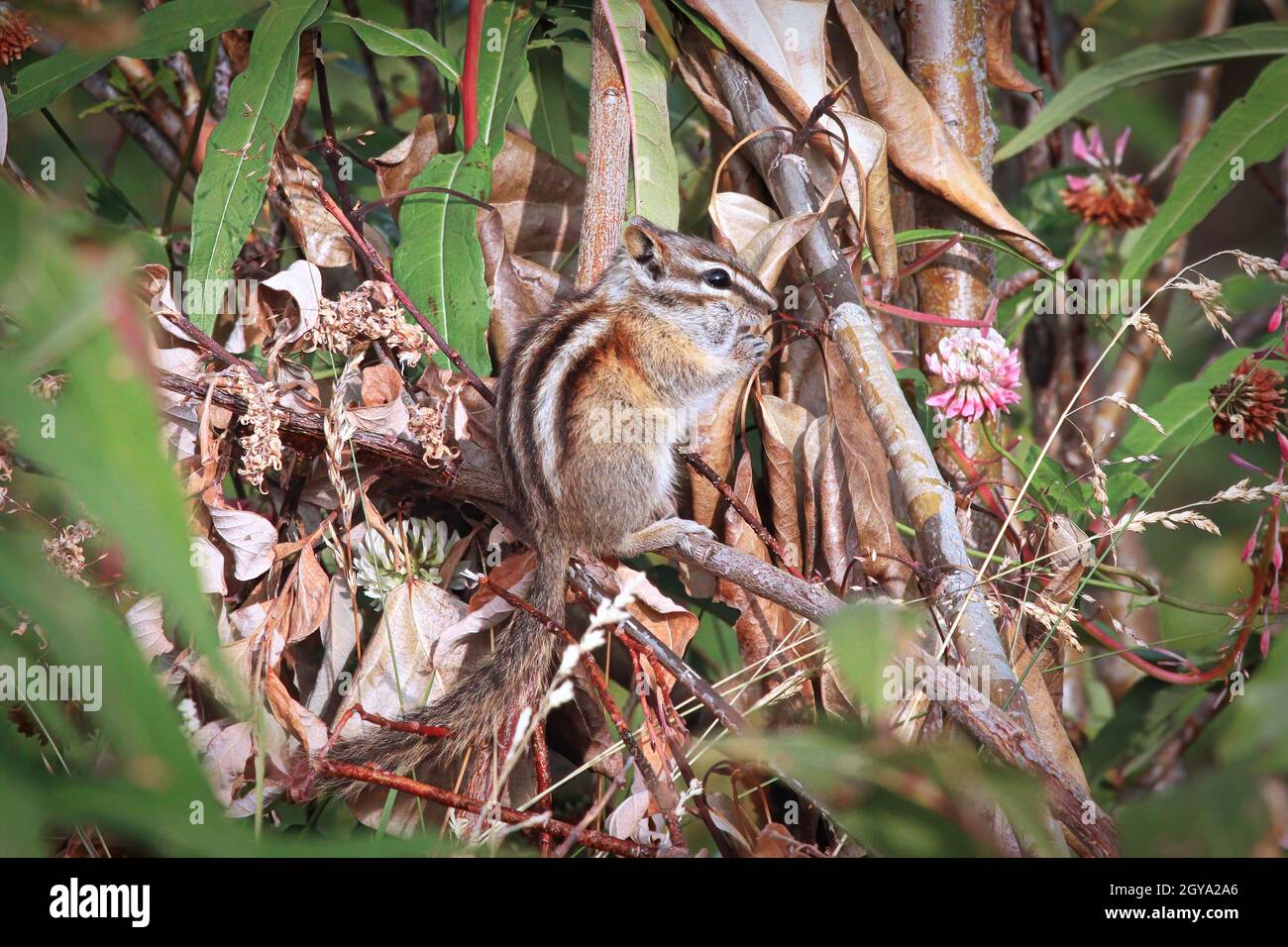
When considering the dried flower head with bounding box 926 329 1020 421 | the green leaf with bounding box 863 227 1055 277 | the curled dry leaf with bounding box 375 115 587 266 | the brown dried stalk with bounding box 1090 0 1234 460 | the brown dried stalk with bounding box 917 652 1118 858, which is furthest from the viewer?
the brown dried stalk with bounding box 1090 0 1234 460

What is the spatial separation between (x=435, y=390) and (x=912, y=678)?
1238mm

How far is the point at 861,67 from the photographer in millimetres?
2553

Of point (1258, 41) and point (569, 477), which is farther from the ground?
point (1258, 41)

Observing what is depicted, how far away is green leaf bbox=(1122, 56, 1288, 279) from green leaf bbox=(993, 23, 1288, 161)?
0.07 metres

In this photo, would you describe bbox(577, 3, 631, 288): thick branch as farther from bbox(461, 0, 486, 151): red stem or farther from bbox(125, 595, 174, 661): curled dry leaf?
bbox(125, 595, 174, 661): curled dry leaf

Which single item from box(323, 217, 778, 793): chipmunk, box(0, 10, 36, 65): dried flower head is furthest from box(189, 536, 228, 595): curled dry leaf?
box(0, 10, 36, 65): dried flower head

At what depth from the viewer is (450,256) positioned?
2389 millimetres

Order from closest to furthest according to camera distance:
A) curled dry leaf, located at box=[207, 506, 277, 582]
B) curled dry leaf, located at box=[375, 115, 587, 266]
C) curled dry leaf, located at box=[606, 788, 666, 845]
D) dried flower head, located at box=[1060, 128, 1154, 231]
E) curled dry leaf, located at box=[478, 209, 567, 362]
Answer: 1. curled dry leaf, located at box=[606, 788, 666, 845]
2. curled dry leaf, located at box=[207, 506, 277, 582]
3. curled dry leaf, located at box=[478, 209, 567, 362]
4. curled dry leaf, located at box=[375, 115, 587, 266]
5. dried flower head, located at box=[1060, 128, 1154, 231]

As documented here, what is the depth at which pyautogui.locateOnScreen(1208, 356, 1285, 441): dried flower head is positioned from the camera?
87.6 inches

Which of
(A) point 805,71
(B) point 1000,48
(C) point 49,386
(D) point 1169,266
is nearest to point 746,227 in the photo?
(A) point 805,71

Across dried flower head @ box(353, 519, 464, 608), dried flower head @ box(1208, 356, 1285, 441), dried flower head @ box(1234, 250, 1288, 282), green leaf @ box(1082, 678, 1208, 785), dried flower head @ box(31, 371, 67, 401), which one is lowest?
green leaf @ box(1082, 678, 1208, 785)

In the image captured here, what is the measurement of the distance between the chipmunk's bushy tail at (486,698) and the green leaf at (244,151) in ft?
3.15
